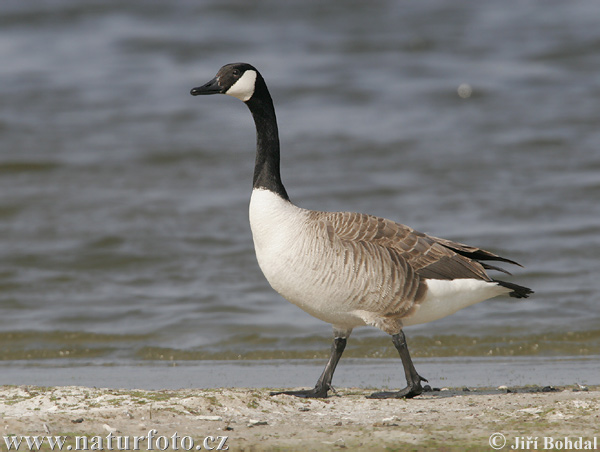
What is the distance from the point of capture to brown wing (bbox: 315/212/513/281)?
630 centimetres

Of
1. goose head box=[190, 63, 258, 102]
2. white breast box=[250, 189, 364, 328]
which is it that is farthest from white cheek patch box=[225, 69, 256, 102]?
white breast box=[250, 189, 364, 328]

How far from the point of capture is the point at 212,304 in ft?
34.2

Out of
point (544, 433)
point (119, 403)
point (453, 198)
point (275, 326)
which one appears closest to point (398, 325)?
point (544, 433)

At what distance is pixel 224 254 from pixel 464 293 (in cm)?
629

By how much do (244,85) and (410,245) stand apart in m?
1.91

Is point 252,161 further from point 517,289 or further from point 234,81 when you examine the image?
point 517,289

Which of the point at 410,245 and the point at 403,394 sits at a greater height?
the point at 410,245

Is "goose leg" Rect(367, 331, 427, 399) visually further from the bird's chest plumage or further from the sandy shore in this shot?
the bird's chest plumage

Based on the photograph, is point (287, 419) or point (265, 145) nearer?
point (287, 419)

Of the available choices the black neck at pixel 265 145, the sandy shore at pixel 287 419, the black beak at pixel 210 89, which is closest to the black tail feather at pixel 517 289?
the sandy shore at pixel 287 419

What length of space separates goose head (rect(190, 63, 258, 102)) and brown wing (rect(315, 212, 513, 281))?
126cm

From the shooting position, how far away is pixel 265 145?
22.4 ft

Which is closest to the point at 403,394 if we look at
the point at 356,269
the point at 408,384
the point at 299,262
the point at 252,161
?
the point at 408,384

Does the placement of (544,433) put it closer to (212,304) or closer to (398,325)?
(398,325)
